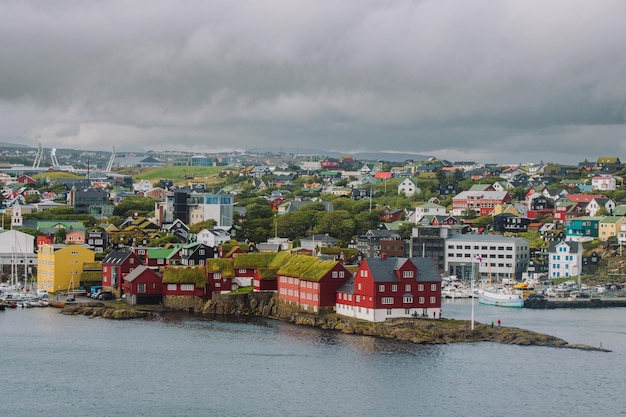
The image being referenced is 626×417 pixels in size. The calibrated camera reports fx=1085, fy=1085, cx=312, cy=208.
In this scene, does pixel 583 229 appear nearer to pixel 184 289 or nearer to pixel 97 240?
pixel 97 240

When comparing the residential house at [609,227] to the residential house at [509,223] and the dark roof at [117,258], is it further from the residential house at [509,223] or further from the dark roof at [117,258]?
the dark roof at [117,258]

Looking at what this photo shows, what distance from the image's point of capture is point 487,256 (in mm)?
59969

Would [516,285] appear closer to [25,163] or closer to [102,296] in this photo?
[102,296]

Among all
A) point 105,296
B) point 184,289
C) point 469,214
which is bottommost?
point 105,296

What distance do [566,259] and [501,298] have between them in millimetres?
11545

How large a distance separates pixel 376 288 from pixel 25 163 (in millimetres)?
152638

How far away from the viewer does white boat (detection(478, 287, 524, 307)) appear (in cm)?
4809

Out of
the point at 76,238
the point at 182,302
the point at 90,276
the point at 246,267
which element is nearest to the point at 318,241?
the point at 76,238

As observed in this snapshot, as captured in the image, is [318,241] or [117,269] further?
[318,241]

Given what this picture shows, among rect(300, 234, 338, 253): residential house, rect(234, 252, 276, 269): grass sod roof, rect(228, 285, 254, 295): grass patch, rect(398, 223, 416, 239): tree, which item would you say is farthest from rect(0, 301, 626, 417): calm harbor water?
rect(398, 223, 416, 239): tree

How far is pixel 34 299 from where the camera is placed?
151 feet

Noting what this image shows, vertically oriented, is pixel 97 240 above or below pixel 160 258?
above

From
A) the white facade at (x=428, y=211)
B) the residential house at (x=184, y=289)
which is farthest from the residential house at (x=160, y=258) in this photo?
the white facade at (x=428, y=211)

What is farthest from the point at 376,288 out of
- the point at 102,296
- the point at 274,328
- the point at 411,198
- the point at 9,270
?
the point at 411,198
